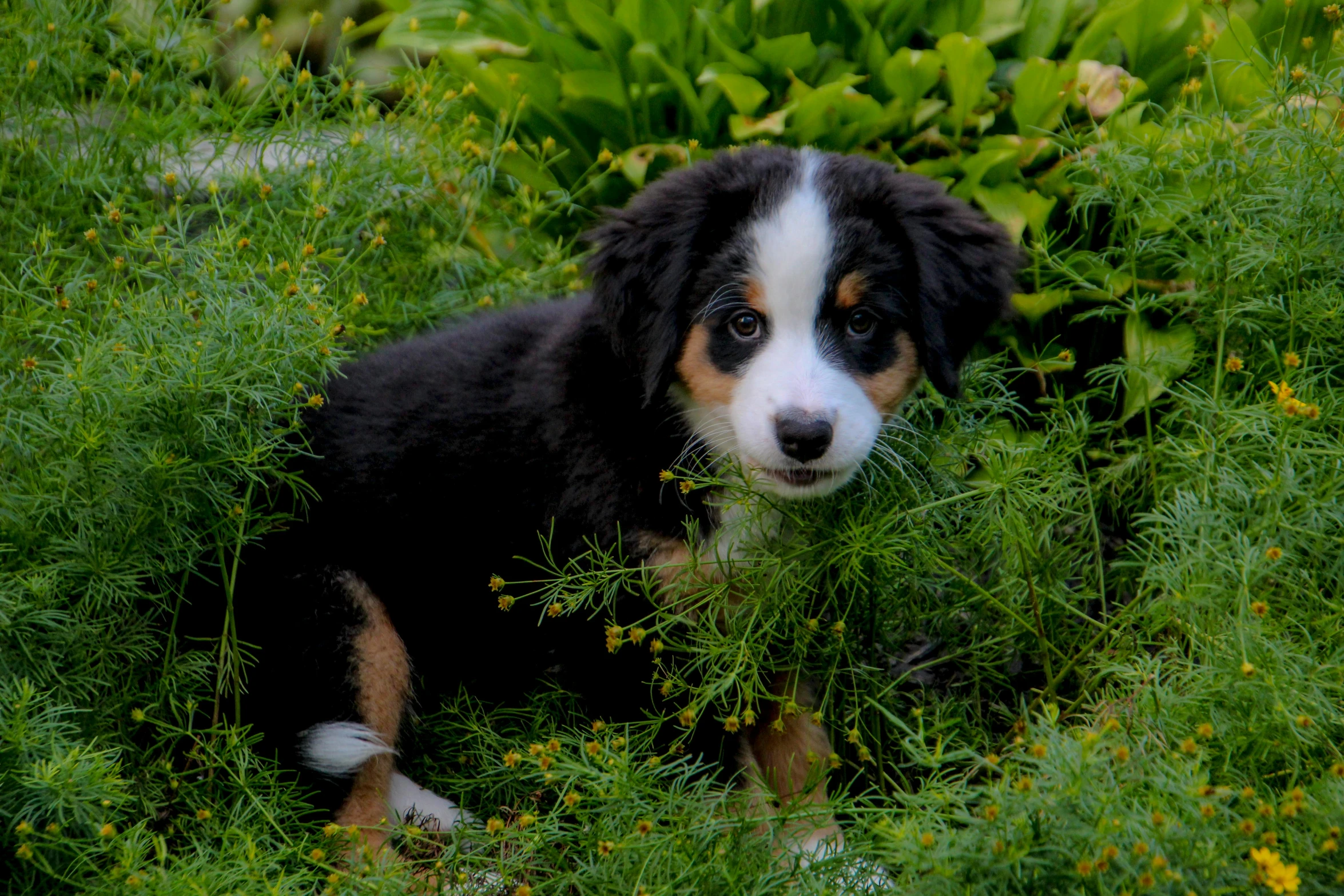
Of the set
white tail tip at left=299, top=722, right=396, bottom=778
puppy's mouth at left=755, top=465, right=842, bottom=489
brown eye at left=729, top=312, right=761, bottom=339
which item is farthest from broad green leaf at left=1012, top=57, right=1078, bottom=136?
white tail tip at left=299, top=722, right=396, bottom=778

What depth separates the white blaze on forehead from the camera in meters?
2.81

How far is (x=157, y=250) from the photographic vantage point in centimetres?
291

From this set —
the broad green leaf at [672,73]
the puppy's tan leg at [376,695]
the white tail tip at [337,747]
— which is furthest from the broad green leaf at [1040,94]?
the white tail tip at [337,747]

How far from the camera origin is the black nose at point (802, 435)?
2604 millimetres

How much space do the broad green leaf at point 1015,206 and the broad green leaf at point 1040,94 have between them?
0.22 meters

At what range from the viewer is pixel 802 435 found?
8.54 ft

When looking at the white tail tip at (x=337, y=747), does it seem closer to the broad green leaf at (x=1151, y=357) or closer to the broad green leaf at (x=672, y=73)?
the broad green leaf at (x=1151, y=357)

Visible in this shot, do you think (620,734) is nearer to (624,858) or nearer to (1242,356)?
(624,858)

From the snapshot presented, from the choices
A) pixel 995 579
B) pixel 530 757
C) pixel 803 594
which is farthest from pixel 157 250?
pixel 995 579

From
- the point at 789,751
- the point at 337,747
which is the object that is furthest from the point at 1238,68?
the point at 337,747

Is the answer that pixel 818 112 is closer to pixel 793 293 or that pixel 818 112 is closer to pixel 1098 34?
pixel 1098 34

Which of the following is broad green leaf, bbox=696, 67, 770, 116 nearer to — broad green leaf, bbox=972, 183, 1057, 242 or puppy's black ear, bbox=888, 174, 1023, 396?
broad green leaf, bbox=972, 183, 1057, 242

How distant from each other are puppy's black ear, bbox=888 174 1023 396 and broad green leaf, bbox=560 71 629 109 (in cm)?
170

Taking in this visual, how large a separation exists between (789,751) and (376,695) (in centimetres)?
106
